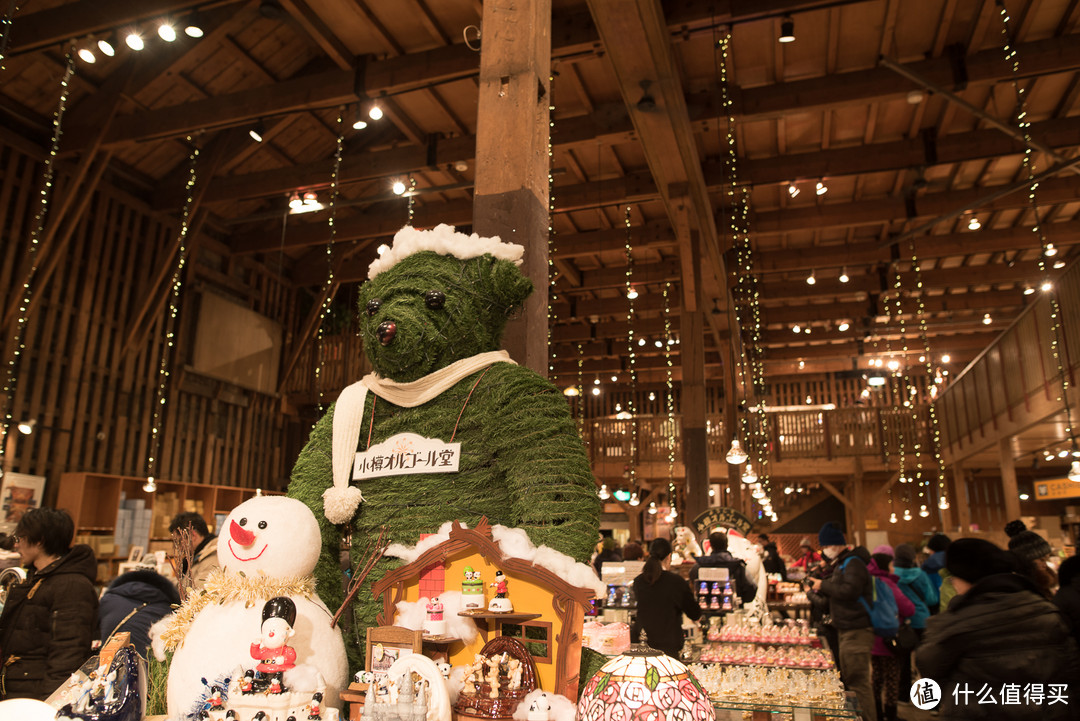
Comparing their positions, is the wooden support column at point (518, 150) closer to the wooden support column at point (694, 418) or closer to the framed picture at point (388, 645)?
the framed picture at point (388, 645)

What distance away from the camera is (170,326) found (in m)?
10.6

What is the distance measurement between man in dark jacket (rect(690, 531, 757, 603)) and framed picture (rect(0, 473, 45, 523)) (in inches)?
287

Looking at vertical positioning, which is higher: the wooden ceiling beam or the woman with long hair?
the wooden ceiling beam

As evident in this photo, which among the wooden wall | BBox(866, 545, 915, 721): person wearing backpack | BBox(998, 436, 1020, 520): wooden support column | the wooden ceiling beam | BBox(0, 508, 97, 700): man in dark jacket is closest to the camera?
BBox(0, 508, 97, 700): man in dark jacket

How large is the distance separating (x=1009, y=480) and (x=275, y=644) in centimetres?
1248

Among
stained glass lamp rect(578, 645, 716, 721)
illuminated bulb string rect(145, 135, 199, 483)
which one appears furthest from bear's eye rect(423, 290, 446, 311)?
illuminated bulb string rect(145, 135, 199, 483)

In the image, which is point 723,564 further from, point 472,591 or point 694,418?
point 472,591

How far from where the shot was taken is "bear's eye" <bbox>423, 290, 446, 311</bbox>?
2.10 metres

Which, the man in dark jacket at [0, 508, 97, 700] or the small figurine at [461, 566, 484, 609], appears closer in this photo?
the small figurine at [461, 566, 484, 609]

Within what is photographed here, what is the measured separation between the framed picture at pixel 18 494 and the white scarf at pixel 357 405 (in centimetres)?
791

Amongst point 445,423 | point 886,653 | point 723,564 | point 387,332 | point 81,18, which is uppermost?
point 81,18

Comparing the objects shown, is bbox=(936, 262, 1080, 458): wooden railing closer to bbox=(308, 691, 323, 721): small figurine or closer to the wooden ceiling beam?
bbox=(308, 691, 323, 721): small figurine

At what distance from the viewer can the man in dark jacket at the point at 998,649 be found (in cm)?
244

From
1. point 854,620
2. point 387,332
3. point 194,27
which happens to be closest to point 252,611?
point 387,332
